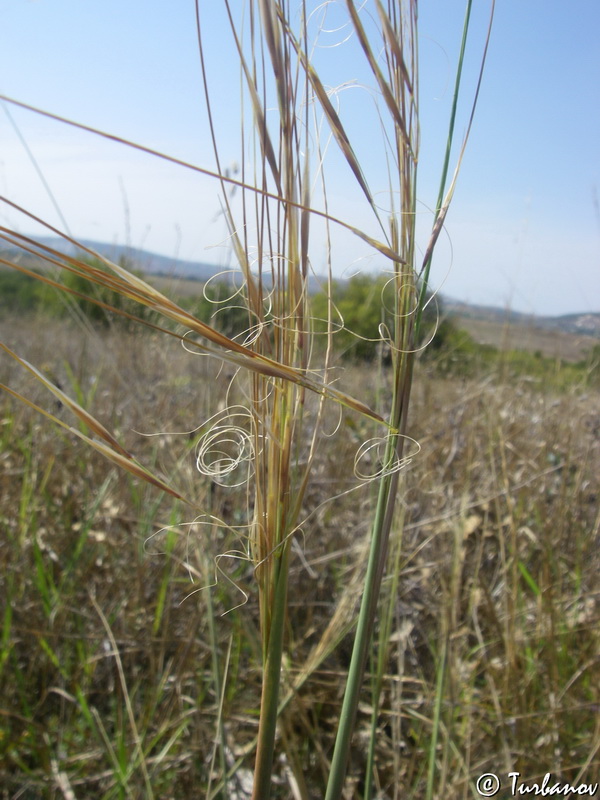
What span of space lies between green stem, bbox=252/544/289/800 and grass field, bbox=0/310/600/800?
1.13 ft

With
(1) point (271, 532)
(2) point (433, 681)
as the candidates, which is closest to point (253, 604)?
(2) point (433, 681)

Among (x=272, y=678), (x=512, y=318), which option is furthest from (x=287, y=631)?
(x=512, y=318)

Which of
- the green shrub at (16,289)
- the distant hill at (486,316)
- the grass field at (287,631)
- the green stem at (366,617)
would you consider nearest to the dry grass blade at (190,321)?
the green stem at (366,617)

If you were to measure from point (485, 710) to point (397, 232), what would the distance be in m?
0.98

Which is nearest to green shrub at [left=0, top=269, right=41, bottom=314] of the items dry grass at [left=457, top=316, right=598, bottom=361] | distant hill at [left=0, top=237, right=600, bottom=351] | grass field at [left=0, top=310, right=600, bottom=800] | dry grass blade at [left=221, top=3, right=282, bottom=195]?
distant hill at [left=0, top=237, right=600, bottom=351]

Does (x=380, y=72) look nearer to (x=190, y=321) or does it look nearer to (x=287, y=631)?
(x=190, y=321)

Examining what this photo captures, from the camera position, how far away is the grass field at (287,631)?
100cm

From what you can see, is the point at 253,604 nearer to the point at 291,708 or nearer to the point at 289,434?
the point at 291,708

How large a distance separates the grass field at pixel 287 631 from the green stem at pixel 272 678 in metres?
0.34

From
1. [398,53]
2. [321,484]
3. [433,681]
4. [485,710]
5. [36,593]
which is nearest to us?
[398,53]

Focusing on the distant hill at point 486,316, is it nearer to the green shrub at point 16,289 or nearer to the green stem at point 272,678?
the green stem at point 272,678

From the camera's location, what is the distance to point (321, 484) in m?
1.79

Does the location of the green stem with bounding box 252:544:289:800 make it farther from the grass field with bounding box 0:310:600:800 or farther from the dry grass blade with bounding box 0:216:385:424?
the grass field with bounding box 0:310:600:800

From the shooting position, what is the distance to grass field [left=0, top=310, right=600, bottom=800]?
1.00m
